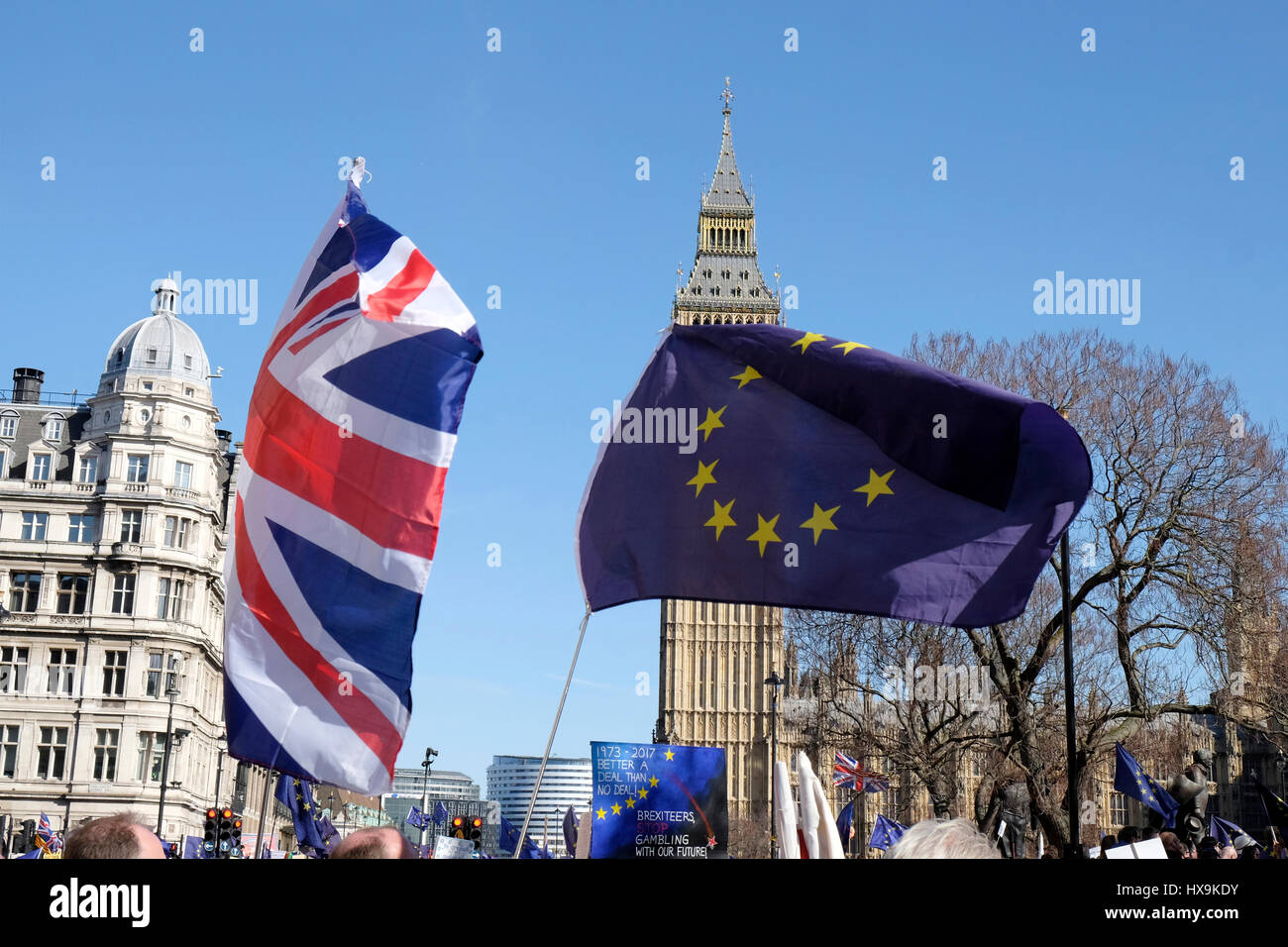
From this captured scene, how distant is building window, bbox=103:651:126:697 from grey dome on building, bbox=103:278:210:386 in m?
12.4

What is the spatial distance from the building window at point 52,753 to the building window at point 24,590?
5.49 meters

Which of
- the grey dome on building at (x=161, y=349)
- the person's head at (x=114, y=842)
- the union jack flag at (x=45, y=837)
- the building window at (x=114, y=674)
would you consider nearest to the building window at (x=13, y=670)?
the building window at (x=114, y=674)

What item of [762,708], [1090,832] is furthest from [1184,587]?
[762,708]

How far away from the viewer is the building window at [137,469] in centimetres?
5891

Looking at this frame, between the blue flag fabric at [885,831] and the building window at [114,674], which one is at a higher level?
the building window at [114,674]

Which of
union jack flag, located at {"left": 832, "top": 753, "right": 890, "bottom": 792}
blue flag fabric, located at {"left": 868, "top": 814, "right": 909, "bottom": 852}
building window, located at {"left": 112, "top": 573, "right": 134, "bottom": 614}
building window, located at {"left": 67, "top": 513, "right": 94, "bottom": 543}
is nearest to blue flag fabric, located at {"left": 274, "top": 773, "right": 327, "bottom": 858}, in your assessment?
union jack flag, located at {"left": 832, "top": 753, "right": 890, "bottom": 792}

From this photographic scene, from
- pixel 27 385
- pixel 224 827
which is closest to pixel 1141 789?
pixel 224 827

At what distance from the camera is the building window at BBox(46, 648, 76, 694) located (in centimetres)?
5675

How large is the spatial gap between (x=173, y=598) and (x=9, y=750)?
346 inches

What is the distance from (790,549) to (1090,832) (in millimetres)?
51925

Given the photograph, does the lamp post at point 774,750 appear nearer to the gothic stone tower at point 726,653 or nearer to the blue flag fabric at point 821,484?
the blue flag fabric at point 821,484

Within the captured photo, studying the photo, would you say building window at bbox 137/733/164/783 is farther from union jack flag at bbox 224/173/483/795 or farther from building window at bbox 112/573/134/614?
union jack flag at bbox 224/173/483/795
